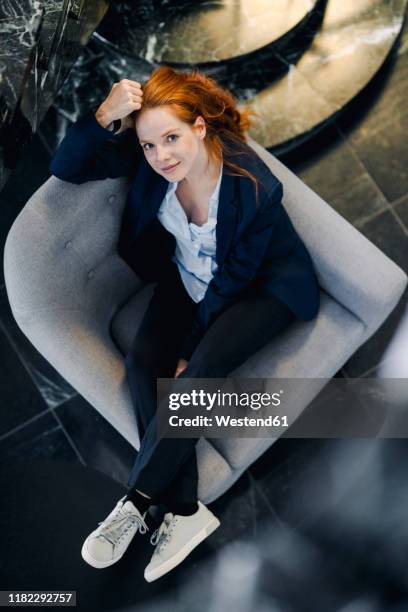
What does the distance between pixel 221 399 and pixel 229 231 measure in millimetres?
538

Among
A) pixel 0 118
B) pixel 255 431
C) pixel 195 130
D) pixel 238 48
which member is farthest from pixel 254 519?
pixel 238 48

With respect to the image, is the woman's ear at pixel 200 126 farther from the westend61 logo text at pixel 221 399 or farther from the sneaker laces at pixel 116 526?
the sneaker laces at pixel 116 526

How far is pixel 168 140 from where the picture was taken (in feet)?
6.04

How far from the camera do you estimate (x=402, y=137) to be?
286cm

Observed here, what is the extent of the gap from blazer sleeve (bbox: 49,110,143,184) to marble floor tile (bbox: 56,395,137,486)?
3.53ft

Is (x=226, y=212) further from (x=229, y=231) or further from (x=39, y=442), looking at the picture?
(x=39, y=442)

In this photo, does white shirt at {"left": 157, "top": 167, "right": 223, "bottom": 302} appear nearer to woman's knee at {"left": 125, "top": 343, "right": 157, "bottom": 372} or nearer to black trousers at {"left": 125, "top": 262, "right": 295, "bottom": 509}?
black trousers at {"left": 125, "top": 262, "right": 295, "bottom": 509}

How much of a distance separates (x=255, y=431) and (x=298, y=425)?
515 mm

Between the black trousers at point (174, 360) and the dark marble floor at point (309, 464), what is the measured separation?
448 millimetres

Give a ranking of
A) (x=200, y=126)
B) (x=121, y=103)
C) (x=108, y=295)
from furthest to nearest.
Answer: (x=108, y=295) → (x=200, y=126) → (x=121, y=103)

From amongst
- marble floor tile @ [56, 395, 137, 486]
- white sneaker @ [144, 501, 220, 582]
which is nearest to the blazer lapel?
white sneaker @ [144, 501, 220, 582]

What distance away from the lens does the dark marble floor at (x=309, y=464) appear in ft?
7.85

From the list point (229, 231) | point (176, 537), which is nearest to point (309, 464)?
point (176, 537)

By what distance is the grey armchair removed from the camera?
6.54ft
